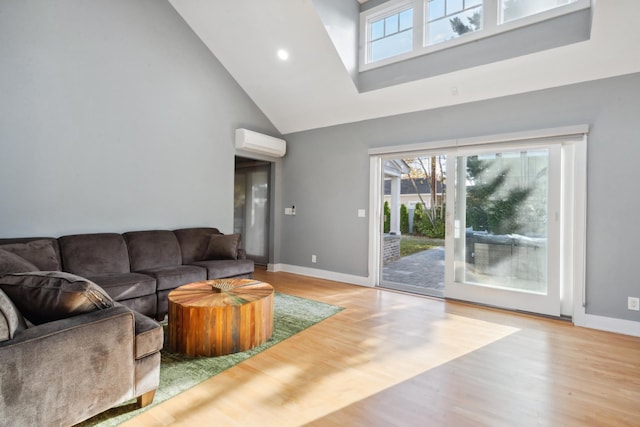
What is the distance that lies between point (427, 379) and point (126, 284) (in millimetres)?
2752

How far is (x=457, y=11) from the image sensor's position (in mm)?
3758

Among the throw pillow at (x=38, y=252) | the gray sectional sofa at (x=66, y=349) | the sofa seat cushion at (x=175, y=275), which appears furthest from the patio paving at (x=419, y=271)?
the throw pillow at (x=38, y=252)

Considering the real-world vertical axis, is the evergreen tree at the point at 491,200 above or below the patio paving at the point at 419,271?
above

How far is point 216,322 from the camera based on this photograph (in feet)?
7.98

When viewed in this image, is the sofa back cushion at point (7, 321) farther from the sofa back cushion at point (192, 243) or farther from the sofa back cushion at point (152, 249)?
the sofa back cushion at point (192, 243)

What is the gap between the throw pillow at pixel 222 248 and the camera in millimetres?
4156

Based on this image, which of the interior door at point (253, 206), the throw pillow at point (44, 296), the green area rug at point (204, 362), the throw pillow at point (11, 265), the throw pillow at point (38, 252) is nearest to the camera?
the throw pillow at point (44, 296)

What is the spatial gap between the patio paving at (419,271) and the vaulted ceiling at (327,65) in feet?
8.72

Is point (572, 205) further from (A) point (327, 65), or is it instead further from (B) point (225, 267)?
(B) point (225, 267)

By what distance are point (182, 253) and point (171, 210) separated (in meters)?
0.64

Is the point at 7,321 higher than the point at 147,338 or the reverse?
higher

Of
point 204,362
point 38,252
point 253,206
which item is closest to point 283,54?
point 253,206

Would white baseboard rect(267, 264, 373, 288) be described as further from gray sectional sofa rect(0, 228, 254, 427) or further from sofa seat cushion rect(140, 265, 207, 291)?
gray sectional sofa rect(0, 228, 254, 427)

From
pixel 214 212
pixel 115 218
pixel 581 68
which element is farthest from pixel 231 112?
pixel 581 68
